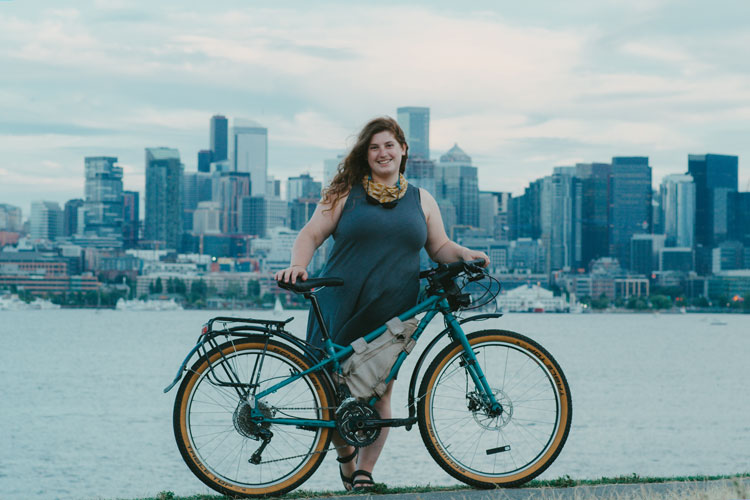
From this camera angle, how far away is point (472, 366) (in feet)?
17.1

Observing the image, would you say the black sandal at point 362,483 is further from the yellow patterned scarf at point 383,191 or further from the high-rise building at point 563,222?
the high-rise building at point 563,222

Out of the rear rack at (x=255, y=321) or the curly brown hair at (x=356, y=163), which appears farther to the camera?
the curly brown hair at (x=356, y=163)

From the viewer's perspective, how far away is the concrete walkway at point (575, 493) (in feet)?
16.4

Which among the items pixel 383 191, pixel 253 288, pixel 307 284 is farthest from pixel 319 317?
pixel 253 288

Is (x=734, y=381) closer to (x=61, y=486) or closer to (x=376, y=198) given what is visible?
(x=61, y=486)

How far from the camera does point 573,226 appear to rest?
193125 millimetres

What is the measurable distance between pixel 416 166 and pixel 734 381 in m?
136

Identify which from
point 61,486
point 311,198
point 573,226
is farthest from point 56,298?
point 61,486

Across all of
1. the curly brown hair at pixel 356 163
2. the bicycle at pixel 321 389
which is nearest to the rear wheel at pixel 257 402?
the bicycle at pixel 321 389

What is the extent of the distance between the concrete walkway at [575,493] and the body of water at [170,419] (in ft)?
10.1

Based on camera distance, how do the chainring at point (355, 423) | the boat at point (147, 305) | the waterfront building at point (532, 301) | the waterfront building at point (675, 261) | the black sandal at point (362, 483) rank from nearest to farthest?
the chainring at point (355, 423)
the black sandal at point (362, 483)
the boat at point (147, 305)
the waterfront building at point (532, 301)
the waterfront building at point (675, 261)

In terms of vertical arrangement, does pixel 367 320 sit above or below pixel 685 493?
above

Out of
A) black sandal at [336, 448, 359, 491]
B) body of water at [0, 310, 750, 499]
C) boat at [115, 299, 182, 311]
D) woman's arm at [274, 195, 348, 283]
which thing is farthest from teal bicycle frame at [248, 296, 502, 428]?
boat at [115, 299, 182, 311]

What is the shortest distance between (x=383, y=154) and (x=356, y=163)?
0.58ft
